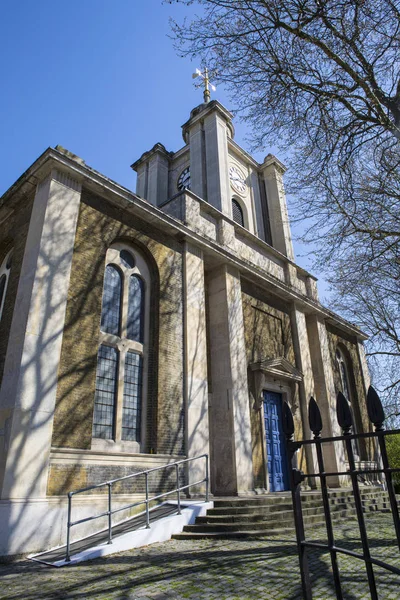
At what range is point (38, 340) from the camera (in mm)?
8055

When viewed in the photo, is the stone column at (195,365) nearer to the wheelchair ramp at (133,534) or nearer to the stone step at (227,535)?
the wheelchair ramp at (133,534)

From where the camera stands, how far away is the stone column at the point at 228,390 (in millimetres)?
11339

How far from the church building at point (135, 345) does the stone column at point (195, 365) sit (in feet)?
0.14

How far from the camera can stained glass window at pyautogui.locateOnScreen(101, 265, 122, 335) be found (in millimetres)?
10075

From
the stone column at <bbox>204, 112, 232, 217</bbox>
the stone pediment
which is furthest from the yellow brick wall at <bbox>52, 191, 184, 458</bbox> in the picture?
the stone column at <bbox>204, 112, 232, 217</bbox>

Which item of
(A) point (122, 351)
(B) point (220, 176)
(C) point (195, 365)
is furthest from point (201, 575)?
(B) point (220, 176)

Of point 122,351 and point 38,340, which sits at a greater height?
point 122,351

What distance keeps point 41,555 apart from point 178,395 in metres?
4.70

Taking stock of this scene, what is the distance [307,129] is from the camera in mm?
8977

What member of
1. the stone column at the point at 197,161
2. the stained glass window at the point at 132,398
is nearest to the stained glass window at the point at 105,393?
the stained glass window at the point at 132,398

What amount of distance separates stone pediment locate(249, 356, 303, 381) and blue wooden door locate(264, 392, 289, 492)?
0.75 m

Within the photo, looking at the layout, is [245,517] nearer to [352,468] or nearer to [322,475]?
[322,475]

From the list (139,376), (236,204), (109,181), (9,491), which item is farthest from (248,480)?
(236,204)

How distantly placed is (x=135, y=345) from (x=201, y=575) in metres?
6.16
